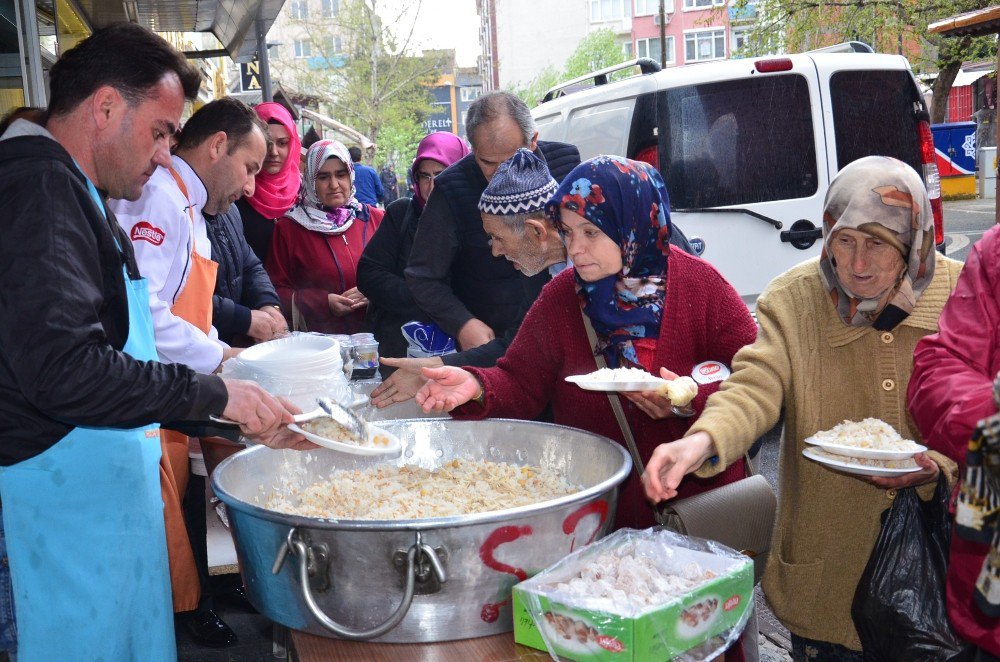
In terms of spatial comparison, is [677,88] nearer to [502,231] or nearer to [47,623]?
[502,231]

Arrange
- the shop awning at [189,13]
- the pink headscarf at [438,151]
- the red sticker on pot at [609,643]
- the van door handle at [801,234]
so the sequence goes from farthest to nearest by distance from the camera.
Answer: the shop awning at [189,13], the van door handle at [801,234], the pink headscarf at [438,151], the red sticker on pot at [609,643]

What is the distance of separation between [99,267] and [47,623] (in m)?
0.86

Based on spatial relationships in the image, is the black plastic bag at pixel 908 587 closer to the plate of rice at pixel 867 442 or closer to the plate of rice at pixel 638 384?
the plate of rice at pixel 867 442

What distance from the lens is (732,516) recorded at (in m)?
2.27

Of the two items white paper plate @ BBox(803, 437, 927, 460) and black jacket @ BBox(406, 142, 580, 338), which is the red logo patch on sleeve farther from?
white paper plate @ BBox(803, 437, 927, 460)

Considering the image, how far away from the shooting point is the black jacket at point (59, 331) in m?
1.94

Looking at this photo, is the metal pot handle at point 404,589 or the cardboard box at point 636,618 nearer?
the cardboard box at point 636,618

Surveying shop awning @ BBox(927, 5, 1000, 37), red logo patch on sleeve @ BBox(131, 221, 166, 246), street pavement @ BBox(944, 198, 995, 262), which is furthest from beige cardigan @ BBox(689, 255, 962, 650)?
street pavement @ BBox(944, 198, 995, 262)

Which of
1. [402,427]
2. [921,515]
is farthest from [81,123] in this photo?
[921,515]

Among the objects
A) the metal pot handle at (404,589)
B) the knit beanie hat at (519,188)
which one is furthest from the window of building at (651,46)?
the metal pot handle at (404,589)

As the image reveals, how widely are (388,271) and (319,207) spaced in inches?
38.8

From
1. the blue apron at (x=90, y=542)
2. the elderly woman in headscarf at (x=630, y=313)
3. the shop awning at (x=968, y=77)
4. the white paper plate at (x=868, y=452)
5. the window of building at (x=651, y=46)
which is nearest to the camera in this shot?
the white paper plate at (x=868, y=452)

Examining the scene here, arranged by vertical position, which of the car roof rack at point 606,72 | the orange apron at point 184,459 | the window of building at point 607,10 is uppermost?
the window of building at point 607,10

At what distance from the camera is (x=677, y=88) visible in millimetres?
5945
